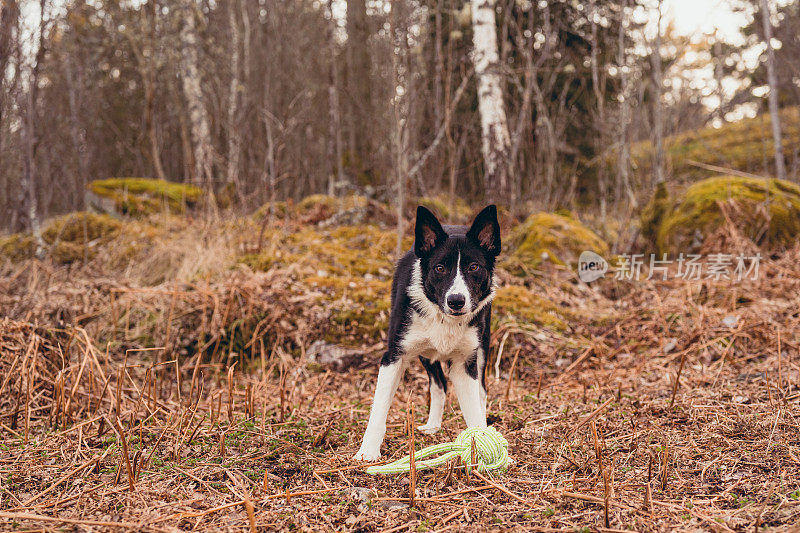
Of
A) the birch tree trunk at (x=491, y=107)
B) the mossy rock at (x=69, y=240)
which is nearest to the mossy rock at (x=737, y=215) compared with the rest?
the birch tree trunk at (x=491, y=107)

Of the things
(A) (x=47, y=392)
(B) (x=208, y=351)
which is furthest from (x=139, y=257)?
(A) (x=47, y=392)

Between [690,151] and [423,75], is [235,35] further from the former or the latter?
[690,151]

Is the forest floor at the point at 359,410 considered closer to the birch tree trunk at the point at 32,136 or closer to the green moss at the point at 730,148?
the birch tree trunk at the point at 32,136

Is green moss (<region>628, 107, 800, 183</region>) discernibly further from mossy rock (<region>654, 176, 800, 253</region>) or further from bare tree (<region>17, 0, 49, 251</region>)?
bare tree (<region>17, 0, 49, 251</region>)

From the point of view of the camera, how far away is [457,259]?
267cm

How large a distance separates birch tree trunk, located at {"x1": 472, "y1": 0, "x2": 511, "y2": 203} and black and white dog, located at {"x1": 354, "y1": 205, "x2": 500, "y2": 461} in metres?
5.80

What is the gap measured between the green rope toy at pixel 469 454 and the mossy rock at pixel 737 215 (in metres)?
5.55

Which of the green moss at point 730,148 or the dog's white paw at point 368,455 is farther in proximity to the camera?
the green moss at point 730,148

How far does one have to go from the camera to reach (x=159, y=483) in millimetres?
2348

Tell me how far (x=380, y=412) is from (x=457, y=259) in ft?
2.81

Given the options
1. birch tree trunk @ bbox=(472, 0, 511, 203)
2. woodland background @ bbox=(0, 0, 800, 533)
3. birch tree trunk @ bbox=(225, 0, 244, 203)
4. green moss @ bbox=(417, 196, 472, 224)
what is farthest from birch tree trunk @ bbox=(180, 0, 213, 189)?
birch tree trunk @ bbox=(472, 0, 511, 203)

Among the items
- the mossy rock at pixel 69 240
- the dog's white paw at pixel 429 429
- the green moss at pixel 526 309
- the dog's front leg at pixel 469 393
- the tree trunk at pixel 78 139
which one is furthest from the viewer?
the tree trunk at pixel 78 139

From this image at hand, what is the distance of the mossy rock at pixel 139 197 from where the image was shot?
959cm

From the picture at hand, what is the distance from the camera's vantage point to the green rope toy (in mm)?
2463
